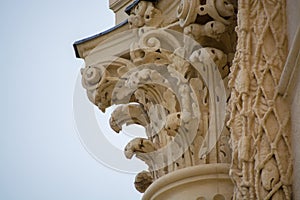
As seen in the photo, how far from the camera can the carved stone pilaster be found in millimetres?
8422

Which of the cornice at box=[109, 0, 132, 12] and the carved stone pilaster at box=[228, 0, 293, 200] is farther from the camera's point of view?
the cornice at box=[109, 0, 132, 12]

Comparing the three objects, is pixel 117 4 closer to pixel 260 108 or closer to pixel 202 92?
pixel 202 92

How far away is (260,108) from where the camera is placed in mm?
8695

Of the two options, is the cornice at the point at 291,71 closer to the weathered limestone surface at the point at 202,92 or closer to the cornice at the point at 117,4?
the weathered limestone surface at the point at 202,92

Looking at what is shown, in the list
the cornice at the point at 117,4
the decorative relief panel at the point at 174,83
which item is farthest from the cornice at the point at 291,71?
the cornice at the point at 117,4

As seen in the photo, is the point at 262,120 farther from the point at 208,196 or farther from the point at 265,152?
the point at 208,196

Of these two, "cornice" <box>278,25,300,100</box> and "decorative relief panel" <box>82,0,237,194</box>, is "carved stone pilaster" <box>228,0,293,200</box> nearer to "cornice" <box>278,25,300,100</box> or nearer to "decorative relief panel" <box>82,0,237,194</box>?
"cornice" <box>278,25,300,100</box>

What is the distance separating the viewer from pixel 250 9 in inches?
362

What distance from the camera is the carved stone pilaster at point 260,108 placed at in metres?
8.42

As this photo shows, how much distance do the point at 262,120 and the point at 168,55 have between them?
8.72 ft

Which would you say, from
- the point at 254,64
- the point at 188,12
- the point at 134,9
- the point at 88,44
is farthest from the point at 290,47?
the point at 88,44

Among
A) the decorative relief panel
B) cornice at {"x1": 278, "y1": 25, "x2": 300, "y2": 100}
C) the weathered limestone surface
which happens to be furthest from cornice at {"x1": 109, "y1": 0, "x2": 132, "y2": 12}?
cornice at {"x1": 278, "y1": 25, "x2": 300, "y2": 100}

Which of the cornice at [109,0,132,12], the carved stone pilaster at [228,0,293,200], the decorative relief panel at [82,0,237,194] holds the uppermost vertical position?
the cornice at [109,0,132,12]

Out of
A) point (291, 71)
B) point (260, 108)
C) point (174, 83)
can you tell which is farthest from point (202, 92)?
point (291, 71)
